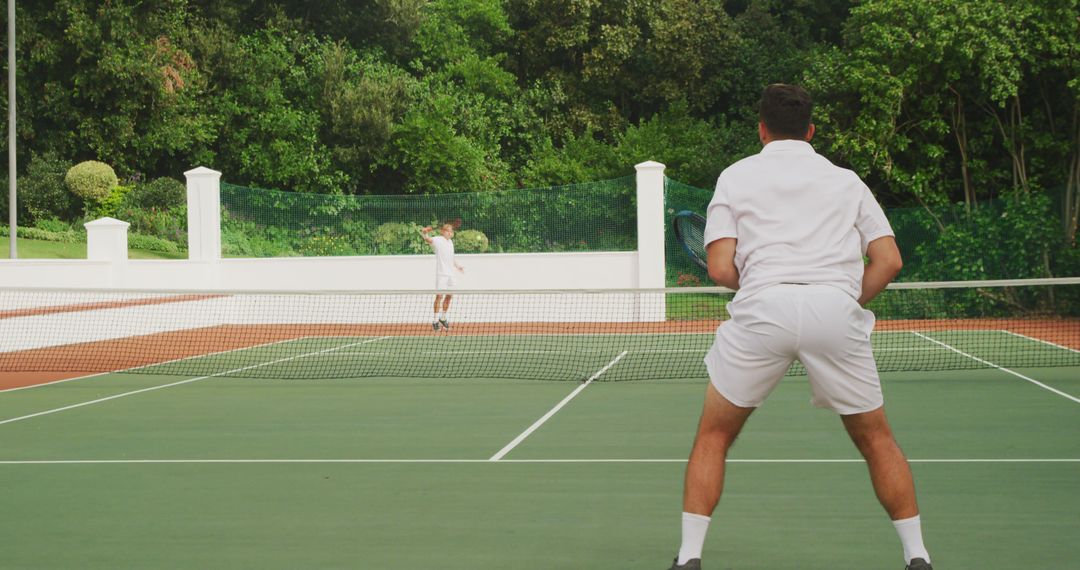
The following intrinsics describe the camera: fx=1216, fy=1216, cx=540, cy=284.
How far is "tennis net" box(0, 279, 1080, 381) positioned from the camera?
449 inches

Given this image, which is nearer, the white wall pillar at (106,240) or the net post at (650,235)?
the white wall pillar at (106,240)

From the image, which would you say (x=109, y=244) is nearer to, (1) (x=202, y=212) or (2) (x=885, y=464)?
(1) (x=202, y=212)

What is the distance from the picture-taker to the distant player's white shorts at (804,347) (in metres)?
3.16

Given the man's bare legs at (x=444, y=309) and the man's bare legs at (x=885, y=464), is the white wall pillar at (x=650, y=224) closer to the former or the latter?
the man's bare legs at (x=444, y=309)

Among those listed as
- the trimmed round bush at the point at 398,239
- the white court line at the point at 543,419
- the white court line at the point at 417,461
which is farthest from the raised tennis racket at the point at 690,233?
the white court line at the point at 417,461

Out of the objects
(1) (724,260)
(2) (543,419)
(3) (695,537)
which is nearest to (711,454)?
(3) (695,537)

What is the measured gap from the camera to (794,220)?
328 centimetres

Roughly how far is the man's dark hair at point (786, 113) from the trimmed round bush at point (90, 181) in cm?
2212

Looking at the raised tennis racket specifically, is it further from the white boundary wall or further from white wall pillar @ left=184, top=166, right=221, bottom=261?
white wall pillar @ left=184, top=166, right=221, bottom=261

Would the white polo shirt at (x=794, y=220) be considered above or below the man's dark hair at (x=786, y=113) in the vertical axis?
below

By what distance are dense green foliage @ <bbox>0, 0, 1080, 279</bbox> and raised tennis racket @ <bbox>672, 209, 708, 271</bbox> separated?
9.29 ft

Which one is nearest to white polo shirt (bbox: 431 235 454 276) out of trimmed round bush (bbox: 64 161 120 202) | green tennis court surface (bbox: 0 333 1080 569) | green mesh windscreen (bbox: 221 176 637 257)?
green mesh windscreen (bbox: 221 176 637 257)

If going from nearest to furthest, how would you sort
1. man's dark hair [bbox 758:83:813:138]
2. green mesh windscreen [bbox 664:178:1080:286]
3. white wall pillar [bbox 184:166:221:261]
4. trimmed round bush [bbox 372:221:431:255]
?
man's dark hair [bbox 758:83:813:138], green mesh windscreen [bbox 664:178:1080:286], trimmed round bush [bbox 372:221:431:255], white wall pillar [bbox 184:166:221:261]

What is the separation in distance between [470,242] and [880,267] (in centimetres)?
1508
